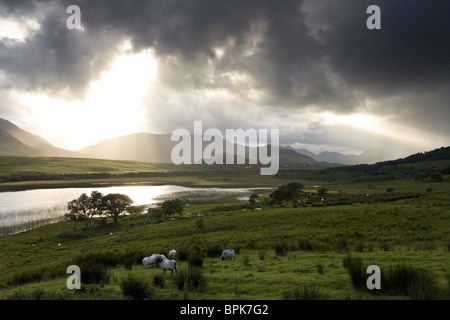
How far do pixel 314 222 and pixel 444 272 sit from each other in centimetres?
2154

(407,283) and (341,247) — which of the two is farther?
(341,247)

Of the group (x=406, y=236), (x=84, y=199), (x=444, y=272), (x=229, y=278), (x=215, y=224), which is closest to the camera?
(x=444, y=272)

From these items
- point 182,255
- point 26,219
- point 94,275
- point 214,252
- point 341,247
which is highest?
point 94,275

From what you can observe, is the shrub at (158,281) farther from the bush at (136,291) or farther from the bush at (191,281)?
the bush at (136,291)

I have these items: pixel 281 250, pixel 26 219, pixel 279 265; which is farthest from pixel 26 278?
pixel 26 219

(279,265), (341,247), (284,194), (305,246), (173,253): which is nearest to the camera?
(279,265)

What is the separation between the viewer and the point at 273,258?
14922 millimetres

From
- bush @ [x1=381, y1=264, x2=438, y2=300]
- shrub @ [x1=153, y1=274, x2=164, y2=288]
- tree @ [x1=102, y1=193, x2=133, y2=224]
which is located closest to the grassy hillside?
shrub @ [x1=153, y1=274, x2=164, y2=288]

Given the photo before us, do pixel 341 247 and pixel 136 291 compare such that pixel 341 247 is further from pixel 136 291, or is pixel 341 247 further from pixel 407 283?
pixel 136 291

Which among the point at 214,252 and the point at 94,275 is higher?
the point at 94,275
